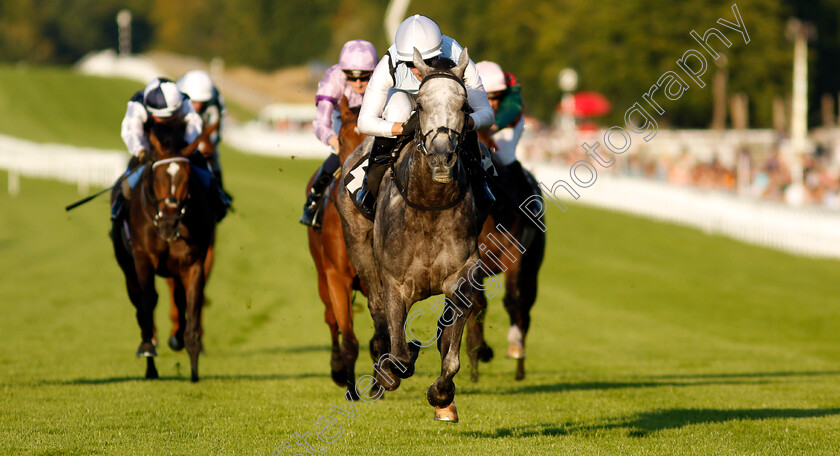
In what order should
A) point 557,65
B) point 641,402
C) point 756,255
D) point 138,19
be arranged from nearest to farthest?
point 641,402, point 756,255, point 557,65, point 138,19

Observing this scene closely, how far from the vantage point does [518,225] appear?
33.9 feet

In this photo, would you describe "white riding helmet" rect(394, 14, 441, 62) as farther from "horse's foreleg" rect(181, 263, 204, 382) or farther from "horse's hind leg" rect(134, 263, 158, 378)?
"horse's hind leg" rect(134, 263, 158, 378)

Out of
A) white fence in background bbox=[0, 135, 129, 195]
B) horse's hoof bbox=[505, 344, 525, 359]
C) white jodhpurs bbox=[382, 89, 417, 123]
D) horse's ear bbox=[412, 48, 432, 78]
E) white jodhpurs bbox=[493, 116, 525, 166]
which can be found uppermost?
horse's ear bbox=[412, 48, 432, 78]

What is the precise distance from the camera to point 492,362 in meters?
12.3

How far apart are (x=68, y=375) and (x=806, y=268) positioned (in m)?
16.7

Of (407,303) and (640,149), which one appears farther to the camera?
(640,149)

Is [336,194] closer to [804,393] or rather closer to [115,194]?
[115,194]

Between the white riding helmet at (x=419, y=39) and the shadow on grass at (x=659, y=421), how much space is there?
2491mm

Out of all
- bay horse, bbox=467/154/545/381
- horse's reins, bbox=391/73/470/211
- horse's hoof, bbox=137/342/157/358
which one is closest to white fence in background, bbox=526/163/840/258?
bay horse, bbox=467/154/545/381

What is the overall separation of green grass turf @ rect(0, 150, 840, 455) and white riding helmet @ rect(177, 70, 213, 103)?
77.7 inches

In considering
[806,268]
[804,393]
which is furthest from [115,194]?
[806,268]

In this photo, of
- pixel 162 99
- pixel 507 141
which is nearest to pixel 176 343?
pixel 162 99

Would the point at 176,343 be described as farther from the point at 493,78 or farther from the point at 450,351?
the point at 450,351

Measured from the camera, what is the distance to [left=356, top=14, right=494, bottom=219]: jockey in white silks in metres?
7.11
